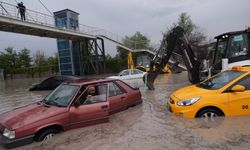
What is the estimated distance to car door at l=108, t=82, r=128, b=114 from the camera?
6.77m

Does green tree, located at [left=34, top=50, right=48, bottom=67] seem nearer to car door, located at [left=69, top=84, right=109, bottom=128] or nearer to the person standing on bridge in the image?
the person standing on bridge

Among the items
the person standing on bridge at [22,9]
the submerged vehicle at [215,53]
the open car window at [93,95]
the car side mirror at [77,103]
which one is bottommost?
the car side mirror at [77,103]

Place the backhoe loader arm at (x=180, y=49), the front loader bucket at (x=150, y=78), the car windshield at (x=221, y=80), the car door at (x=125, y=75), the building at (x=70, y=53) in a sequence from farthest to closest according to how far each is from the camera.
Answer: the building at (x=70, y=53) < the car door at (x=125, y=75) < the front loader bucket at (x=150, y=78) < the backhoe loader arm at (x=180, y=49) < the car windshield at (x=221, y=80)

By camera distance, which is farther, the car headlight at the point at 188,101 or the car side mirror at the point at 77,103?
the car headlight at the point at 188,101

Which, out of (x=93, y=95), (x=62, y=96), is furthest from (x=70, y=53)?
(x=93, y=95)

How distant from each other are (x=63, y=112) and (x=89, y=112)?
69 cm

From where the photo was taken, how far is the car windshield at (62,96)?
18.9ft

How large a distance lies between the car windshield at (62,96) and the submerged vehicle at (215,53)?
23.1ft

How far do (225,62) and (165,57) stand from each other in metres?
3.33

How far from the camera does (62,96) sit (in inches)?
241

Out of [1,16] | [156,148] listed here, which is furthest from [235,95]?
[1,16]

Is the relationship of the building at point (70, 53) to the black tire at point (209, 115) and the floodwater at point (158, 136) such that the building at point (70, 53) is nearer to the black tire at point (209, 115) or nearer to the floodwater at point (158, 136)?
the floodwater at point (158, 136)

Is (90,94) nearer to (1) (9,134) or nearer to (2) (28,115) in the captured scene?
(2) (28,115)

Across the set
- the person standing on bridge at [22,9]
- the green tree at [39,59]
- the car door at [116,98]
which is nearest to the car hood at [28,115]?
the car door at [116,98]
